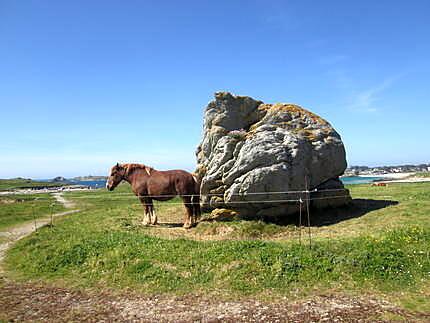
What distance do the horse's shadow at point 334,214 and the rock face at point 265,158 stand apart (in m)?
0.40

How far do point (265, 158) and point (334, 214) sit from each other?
17.8ft

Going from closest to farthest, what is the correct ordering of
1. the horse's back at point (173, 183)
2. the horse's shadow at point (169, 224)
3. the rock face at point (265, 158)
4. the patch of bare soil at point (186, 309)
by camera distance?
the patch of bare soil at point (186, 309), the rock face at point (265, 158), the horse's back at point (173, 183), the horse's shadow at point (169, 224)

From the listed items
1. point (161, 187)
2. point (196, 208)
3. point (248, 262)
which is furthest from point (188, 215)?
point (248, 262)

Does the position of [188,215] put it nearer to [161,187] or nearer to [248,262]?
[161,187]

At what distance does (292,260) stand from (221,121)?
10430 mm

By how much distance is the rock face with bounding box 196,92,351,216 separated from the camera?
16016 mm

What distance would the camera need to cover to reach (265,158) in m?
16.1

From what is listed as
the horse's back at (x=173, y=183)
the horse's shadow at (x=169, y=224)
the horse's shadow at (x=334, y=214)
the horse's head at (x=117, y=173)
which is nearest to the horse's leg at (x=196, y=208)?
the horse's back at (x=173, y=183)

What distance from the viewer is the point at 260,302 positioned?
326 inches

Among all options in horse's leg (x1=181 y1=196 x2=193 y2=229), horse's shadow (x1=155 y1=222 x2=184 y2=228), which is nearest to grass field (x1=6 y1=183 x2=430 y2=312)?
horse's leg (x1=181 y1=196 x2=193 y2=229)

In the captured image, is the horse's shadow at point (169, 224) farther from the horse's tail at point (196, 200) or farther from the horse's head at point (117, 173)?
the horse's head at point (117, 173)

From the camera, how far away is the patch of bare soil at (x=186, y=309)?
7406 mm

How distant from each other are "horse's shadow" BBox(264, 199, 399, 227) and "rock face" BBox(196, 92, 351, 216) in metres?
0.40

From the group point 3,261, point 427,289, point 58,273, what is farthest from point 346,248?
point 3,261
